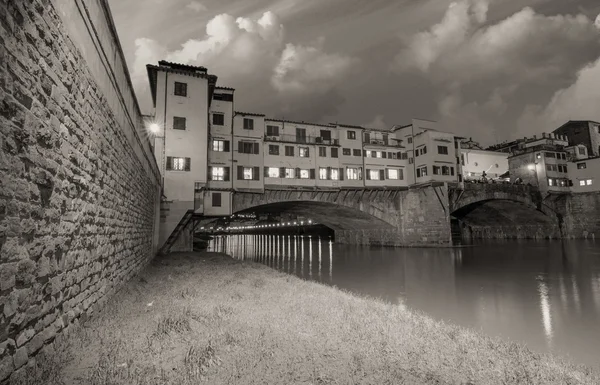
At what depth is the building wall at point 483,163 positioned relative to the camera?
2611 inches

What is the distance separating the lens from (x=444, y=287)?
18.6 metres

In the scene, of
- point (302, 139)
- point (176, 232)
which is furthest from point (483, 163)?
point (176, 232)

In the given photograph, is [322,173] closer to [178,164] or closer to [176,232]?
[178,164]

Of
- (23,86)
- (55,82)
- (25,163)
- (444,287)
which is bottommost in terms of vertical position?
(444,287)

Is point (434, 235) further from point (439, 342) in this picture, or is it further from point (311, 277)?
point (439, 342)

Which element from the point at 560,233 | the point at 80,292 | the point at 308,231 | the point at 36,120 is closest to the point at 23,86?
the point at 36,120

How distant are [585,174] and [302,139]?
172 feet

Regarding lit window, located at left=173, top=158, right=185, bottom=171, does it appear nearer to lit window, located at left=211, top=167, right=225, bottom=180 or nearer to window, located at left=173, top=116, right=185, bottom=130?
window, located at left=173, top=116, right=185, bottom=130

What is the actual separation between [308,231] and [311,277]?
65163 millimetres

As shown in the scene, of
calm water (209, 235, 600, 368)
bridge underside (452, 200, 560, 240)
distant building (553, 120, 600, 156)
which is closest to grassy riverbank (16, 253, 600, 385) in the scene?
calm water (209, 235, 600, 368)

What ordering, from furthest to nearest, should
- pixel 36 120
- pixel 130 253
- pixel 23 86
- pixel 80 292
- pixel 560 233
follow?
pixel 560 233
pixel 130 253
pixel 80 292
pixel 36 120
pixel 23 86

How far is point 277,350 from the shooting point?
6.23 meters

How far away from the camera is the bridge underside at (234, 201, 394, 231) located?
41312 mm

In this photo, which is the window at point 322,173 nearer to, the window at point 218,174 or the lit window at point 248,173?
the lit window at point 248,173
